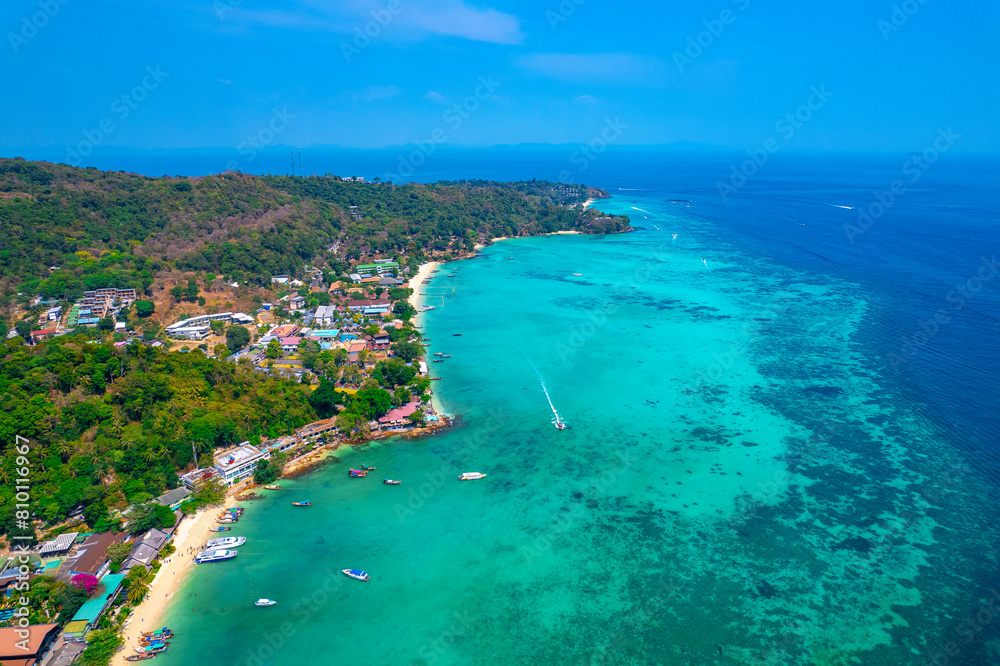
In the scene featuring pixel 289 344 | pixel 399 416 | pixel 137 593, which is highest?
pixel 289 344

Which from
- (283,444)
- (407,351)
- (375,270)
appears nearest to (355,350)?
(407,351)

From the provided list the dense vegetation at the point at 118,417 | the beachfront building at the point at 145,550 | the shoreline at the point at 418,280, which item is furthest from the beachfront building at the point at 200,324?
the beachfront building at the point at 145,550

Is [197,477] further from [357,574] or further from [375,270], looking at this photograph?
[375,270]

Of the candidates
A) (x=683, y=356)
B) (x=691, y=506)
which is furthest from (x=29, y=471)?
(x=683, y=356)

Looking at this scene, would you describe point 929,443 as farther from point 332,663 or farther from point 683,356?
point 332,663

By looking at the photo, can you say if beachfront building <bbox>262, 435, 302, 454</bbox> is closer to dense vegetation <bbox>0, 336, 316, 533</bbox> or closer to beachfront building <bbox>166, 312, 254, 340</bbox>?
dense vegetation <bbox>0, 336, 316, 533</bbox>

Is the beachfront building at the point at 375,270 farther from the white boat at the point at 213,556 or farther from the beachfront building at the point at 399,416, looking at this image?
the white boat at the point at 213,556
